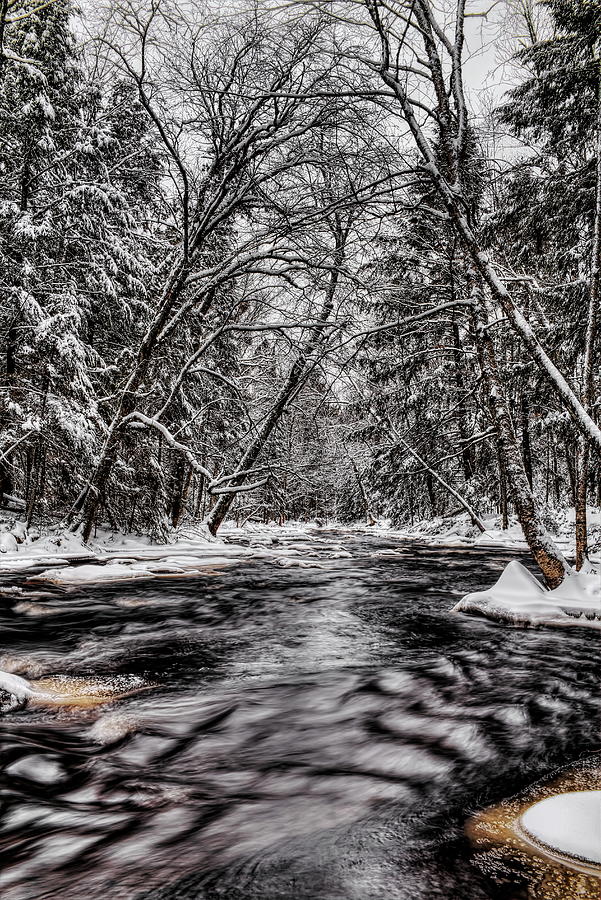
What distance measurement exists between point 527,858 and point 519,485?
4.50 metres

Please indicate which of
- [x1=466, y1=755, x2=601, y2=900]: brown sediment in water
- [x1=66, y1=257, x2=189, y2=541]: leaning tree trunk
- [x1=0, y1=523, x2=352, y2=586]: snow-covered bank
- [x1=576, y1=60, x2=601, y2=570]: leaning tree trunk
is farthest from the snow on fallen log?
[x1=66, y1=257, x2=189, y2=541]: leaning tree trunk

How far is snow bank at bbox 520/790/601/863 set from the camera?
156cm

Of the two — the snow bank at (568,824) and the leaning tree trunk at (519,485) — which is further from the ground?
the leaning tree trunk at (519,485)

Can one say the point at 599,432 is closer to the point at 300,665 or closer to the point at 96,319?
the point at 300,665

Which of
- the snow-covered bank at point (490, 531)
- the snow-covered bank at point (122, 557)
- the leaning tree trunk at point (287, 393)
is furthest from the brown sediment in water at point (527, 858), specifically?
the snow-covered bank at point (490, 531)

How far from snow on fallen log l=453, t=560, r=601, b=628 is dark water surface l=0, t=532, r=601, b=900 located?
22 centimetres

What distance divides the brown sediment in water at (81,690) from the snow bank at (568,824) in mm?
2359

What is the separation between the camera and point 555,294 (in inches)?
389

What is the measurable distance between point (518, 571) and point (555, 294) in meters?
6.38

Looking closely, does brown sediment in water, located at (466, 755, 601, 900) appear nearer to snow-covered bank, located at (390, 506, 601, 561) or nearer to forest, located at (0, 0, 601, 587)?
forest, located at (0, 0, 601, 587)

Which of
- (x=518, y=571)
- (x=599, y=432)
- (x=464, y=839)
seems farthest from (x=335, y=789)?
(x=599, y=432)

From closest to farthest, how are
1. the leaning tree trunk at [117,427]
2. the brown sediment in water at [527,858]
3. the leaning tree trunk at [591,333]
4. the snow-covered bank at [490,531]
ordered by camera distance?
the brown sediment in water at [527,858], the leaning tree trunk at [591,333], the leaning tree trunk at [117,427], the snow-covered bank at [490,531]

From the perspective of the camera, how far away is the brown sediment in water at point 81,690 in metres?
3.13

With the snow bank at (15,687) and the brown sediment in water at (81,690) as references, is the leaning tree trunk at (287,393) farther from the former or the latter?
the snow bank at (15,687)
